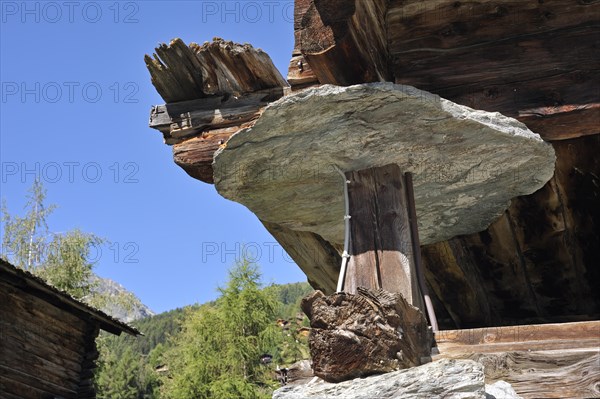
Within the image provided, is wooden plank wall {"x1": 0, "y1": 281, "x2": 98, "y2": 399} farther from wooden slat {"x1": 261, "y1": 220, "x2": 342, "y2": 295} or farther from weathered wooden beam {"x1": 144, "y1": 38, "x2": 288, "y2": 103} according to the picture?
weathered wooden beam {"x1": 144, "y1": 38, "x2": 288, "y2": 103}

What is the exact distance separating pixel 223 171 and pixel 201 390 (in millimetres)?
21186

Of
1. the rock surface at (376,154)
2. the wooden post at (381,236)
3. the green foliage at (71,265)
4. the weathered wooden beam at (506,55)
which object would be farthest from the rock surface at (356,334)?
the green foliage at (71,265)

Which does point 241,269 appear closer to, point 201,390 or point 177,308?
point 201,390

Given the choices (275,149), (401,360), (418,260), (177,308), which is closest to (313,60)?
(275,149)

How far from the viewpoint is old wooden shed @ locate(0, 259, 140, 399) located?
8125mm

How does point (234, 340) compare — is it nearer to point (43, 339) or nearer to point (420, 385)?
point (43, 339)

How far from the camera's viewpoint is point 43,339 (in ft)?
28.8

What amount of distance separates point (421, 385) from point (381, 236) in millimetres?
909

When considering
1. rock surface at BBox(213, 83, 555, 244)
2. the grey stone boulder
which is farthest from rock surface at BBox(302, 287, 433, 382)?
rock surface at BBox(213, 83, 555, 244)

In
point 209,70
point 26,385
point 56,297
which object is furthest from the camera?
point 56,297

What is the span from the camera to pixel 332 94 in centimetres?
279

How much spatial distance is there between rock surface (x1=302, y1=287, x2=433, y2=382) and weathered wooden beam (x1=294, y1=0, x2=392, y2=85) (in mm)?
1007

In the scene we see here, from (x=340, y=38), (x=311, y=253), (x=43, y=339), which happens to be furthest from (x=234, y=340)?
(x=340, y=38)

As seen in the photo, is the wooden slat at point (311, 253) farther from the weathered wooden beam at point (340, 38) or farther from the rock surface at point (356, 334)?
the rock surface at point (356, 334)
